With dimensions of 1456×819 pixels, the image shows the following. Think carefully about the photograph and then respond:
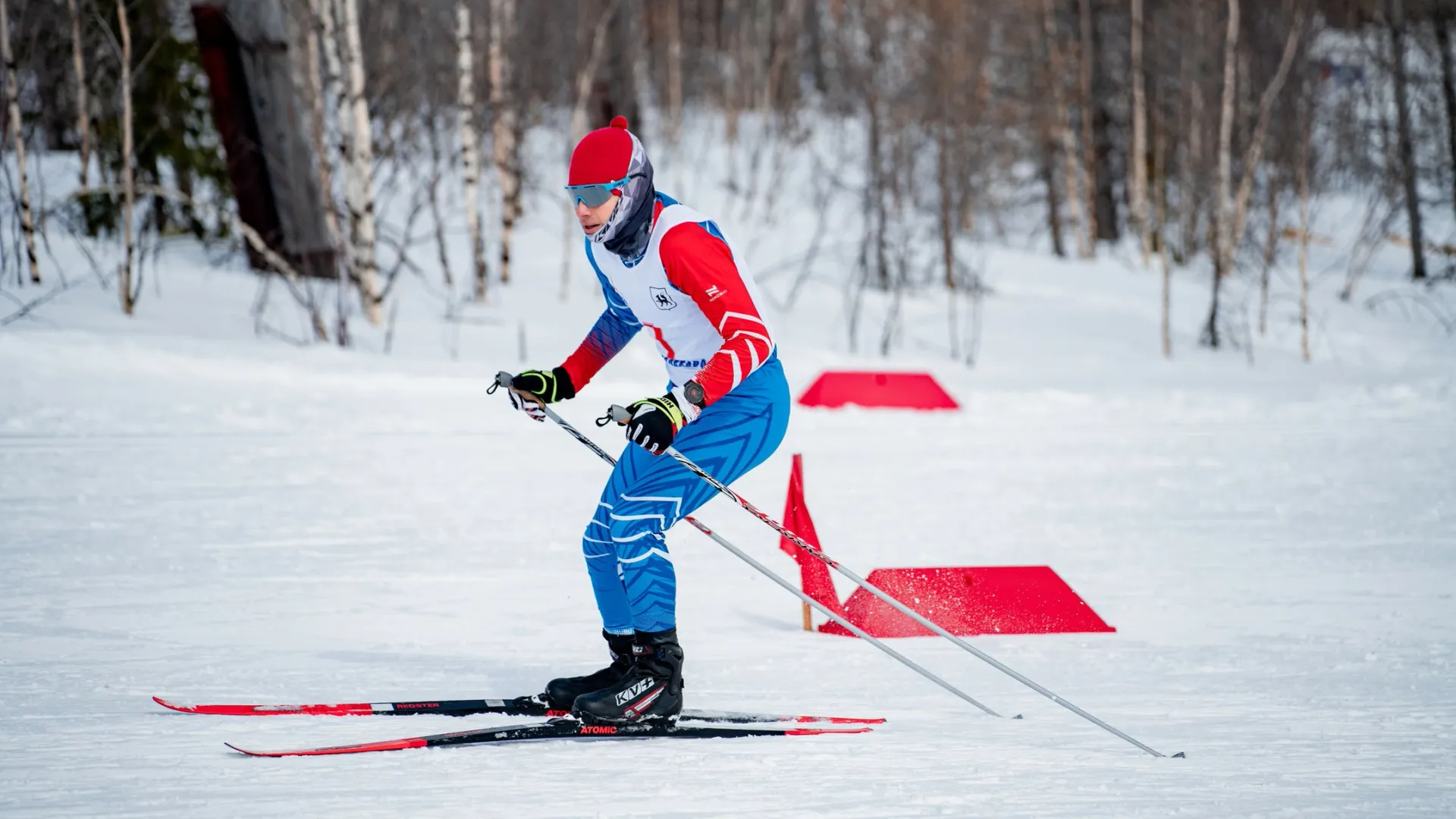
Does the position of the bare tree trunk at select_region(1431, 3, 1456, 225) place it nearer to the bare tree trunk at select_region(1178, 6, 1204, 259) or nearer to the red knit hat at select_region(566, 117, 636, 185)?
the bare tree trunk at select_region(1178, 6, 1204, 259)

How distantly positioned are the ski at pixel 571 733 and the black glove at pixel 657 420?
2.67 feet

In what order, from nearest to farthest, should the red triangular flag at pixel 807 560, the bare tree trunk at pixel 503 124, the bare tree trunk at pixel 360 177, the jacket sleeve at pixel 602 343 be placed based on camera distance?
the jacket sleeve at pixel 602 343 < the red triangular flag at pixel 807 560 < the bare tree trunk at pixel 360 177 < the bare tree trunk at pixel 503 124

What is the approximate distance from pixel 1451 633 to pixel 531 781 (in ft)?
11.5

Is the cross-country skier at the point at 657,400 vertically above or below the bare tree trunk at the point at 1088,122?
below

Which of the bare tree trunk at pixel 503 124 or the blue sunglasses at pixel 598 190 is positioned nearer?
the blue sunglasses at pixel 598 190

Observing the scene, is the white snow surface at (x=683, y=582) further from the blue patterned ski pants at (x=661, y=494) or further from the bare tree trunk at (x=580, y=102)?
the bare tree trunk at (x=580, y=102)

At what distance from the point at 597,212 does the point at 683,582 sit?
2.47 meters

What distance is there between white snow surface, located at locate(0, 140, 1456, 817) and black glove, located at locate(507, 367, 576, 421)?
881mm

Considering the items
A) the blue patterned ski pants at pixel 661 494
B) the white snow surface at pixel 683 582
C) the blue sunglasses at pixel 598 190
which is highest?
the blue sunglasses at pixel 598 190

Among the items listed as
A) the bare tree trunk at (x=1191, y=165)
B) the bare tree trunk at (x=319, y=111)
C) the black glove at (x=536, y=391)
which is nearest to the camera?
the black glove at (x=536, y=391)

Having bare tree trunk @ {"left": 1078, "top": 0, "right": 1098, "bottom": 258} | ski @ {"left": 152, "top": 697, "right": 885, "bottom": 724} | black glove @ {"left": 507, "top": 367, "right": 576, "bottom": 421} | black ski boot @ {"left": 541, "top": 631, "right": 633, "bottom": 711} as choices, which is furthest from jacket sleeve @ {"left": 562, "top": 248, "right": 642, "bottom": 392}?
bare tree trunk @ {"left": 1078, "top": 0, "right": 1098, "bottom": 258}

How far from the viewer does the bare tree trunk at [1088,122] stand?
69.0 ft

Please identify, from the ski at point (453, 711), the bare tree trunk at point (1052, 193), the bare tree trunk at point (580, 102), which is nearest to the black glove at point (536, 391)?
the ski at point (453, 711)

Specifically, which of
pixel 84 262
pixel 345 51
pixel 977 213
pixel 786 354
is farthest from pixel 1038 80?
pixel 84 262
